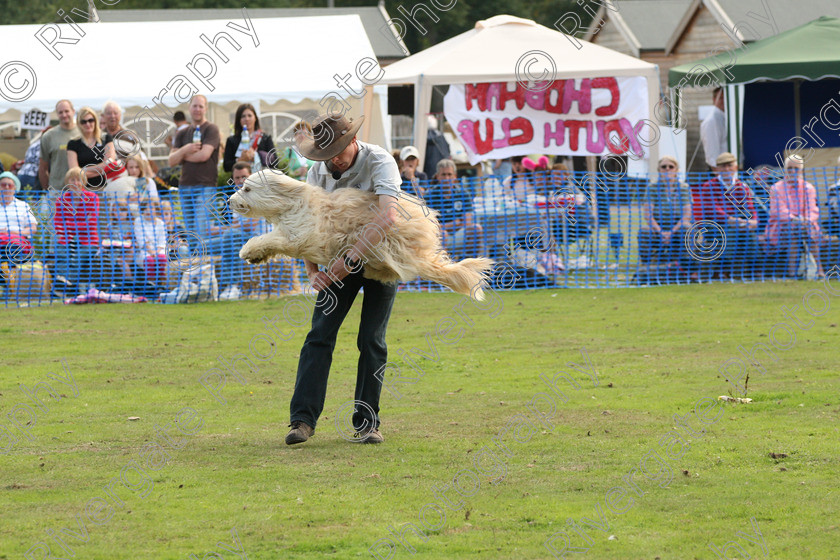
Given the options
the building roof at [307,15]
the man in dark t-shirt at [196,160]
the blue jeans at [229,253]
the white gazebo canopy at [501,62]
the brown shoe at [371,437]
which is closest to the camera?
the brown shoe at [371,437]

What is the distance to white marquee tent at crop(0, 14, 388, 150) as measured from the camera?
2150 cm

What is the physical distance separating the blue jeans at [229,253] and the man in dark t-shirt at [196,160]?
482 mm

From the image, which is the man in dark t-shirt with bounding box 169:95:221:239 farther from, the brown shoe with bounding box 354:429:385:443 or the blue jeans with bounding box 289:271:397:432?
the brown shoe with bounding box 354:429:385:443

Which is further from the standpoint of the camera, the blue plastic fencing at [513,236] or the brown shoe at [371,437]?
the blue plastic fencing at [513,236]

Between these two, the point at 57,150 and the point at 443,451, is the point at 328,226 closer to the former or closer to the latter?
the point at 443,451

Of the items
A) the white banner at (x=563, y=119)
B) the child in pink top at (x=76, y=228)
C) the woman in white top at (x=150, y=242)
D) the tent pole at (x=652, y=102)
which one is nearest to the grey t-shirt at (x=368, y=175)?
the woman in white top at (x=150, y=242)

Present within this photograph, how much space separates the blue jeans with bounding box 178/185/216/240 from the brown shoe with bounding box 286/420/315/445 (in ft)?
24.8

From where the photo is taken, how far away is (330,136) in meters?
6.77

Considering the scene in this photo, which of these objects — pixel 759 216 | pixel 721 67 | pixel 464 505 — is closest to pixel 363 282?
pixel 464 505

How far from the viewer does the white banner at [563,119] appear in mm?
17203

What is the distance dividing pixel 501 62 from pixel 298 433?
11320 mm

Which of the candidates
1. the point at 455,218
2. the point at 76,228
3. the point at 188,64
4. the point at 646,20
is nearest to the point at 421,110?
the point at 455,218

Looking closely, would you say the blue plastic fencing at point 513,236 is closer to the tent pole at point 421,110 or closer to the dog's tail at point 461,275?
the tent pole at point 421,110

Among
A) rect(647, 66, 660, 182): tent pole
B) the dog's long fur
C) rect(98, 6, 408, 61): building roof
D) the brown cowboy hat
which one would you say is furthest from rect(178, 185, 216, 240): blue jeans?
rect(98, 6, 408, 61): building roof
